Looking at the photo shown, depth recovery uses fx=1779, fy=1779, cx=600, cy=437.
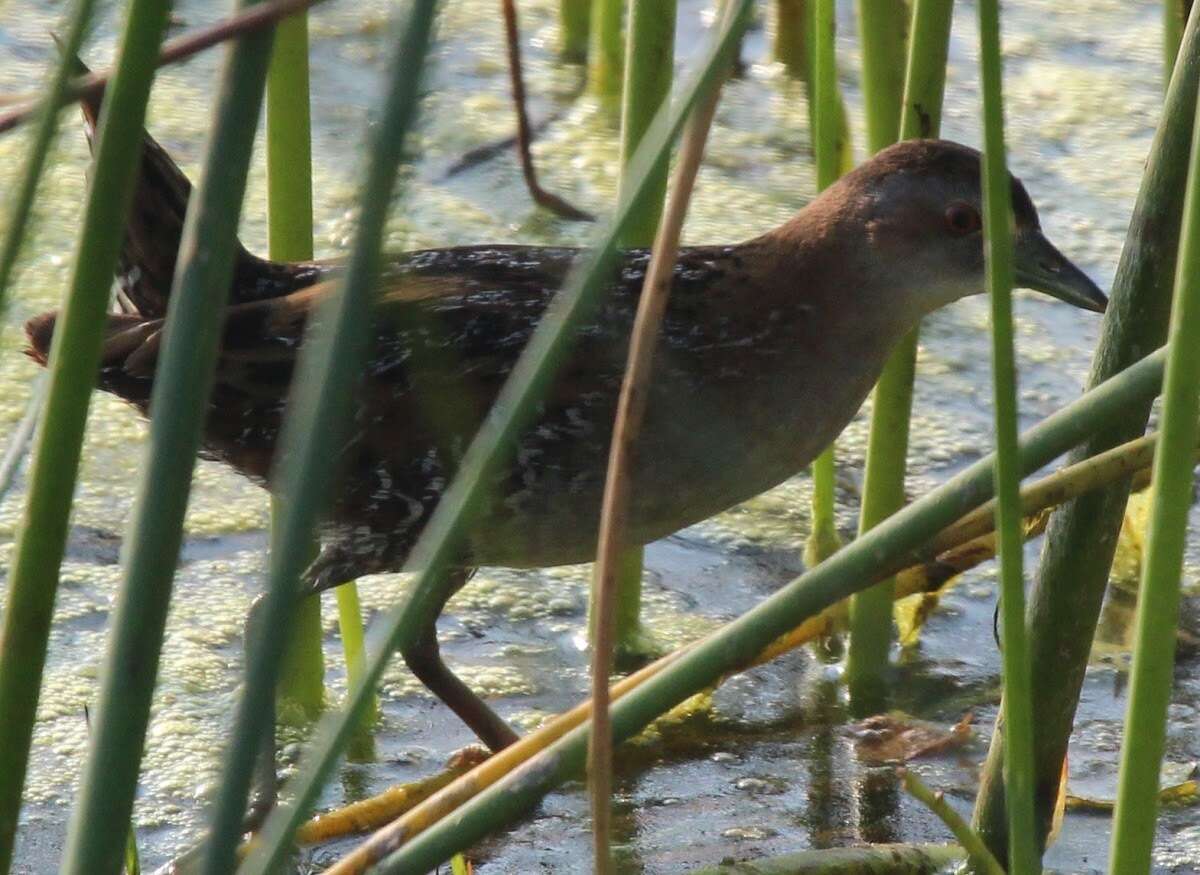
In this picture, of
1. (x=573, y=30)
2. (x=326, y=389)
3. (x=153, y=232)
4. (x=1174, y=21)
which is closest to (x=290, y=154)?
(x=153, y=232)

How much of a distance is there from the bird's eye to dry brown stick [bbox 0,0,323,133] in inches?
63.3

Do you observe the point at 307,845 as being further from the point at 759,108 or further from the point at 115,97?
the point at 759,108

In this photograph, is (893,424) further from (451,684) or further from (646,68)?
(451,684)

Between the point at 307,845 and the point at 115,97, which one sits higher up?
the point at 115,97

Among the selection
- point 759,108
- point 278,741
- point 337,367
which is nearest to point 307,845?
point 278,741

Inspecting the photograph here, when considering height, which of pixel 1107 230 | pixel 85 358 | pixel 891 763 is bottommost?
pixel 891 763

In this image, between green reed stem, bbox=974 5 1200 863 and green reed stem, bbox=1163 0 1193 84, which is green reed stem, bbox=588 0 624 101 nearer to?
green reed stem, bbox=1163 0 1193 84

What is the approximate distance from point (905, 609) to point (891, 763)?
39cm

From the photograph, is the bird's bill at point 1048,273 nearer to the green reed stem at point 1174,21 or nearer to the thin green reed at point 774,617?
the green reed stem at point 1174,21

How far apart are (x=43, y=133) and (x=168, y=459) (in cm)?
20

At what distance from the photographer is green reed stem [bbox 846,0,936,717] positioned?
236 cm

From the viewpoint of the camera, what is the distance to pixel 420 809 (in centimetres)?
163

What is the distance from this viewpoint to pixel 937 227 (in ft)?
8.35

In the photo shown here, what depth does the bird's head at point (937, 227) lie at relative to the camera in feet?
8.27
